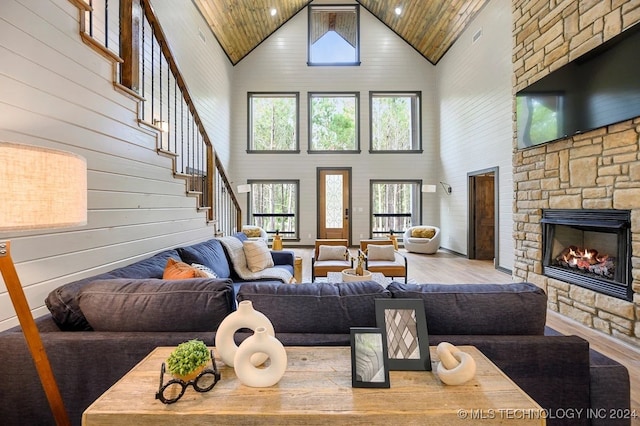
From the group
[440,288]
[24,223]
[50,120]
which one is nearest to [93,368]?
[24,223]

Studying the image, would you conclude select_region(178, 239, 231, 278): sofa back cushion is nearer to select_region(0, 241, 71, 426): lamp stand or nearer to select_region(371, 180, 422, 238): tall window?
select_region(0, 241, 71, 426): lamp stand

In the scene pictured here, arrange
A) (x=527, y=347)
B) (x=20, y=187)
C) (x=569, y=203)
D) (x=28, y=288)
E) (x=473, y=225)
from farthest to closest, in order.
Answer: (x=473, y=225) < (x=569, y=203) < (x=28, y=288) < (x=527, y=347) < (x=20, y=187)

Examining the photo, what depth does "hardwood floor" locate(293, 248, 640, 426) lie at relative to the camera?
235cm

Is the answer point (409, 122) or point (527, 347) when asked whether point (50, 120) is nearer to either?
point (527, 347)

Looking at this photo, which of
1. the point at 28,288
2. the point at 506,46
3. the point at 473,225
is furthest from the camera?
the point at 473,225

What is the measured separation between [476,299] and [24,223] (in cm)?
169

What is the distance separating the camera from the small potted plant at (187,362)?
928 millimetres

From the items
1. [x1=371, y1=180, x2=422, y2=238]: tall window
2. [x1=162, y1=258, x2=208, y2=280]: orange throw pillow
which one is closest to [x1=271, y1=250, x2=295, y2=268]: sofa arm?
[x1=162, y1=258, x2=208, y2=280]: orange throw pillow

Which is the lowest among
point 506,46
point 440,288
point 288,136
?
point 440,288

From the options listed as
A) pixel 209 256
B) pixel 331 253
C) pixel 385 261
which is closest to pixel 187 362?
pixel 209 256

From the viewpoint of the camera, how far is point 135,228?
2.53m

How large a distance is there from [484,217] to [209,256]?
5.87 meters

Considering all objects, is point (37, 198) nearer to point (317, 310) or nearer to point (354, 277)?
point (317, 310)

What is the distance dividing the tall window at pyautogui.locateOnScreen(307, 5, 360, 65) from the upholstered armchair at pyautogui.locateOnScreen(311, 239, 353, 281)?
606 centimetres
